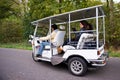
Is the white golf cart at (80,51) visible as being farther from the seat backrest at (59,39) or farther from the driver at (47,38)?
the driver at (47,38)

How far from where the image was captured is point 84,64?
6387mm

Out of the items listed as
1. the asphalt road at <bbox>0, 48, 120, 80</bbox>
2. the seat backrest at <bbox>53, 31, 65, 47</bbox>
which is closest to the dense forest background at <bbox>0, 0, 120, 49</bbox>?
the asphalt road at <bbox>0, 48, 120, 80</bbox>

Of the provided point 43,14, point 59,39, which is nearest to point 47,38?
point 59,39

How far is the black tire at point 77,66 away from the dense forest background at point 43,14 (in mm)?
6106

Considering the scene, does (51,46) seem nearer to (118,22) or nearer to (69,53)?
(69,53)

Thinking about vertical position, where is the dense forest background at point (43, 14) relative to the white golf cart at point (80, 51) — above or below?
above

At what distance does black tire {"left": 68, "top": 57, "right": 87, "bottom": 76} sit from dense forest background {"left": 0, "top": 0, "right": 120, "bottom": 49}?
20.0ft

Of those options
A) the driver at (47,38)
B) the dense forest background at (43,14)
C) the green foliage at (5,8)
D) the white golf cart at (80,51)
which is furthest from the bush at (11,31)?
the white golf cart at (80,51)

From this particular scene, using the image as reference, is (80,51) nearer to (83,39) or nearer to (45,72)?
(83,39)

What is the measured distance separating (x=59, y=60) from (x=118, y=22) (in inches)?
261

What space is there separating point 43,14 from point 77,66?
882 cm

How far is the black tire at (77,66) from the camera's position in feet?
21.1

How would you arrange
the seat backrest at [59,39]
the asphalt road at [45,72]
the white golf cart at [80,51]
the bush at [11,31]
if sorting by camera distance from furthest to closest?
1. the bush at [11,31]
2. the seat backrest at [59,39]
3. the asphalt road at [45,72]
4. the white golf cart at [80,51]

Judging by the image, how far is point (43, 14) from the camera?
48.2ft
